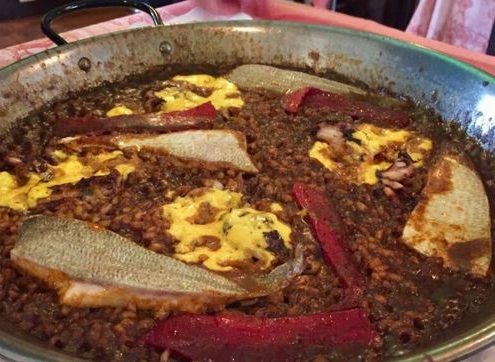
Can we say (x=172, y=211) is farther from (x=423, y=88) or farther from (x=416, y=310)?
(x=423, y=88)

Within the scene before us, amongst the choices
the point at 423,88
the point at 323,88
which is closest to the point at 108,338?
the point at 323,88

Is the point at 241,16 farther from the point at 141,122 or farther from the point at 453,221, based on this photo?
the point at 453,221

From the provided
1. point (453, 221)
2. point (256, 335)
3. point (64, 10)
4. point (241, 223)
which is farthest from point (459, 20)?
point (256, 335)

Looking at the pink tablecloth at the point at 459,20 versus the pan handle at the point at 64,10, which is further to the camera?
the pink tablecloth at the point at 459,20

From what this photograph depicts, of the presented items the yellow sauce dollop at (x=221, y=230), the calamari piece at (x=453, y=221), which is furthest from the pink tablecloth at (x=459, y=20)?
the yellow sauce dollop at (x=221, y=230)

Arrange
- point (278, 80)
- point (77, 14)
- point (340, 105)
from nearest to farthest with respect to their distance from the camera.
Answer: point (340, 105), point (278, 80), point (77, 14)

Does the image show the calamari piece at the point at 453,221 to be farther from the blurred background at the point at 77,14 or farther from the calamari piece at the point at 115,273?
the blurred background at the point at 77,14

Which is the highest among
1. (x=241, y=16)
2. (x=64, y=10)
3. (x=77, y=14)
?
(x=64, y=10)
